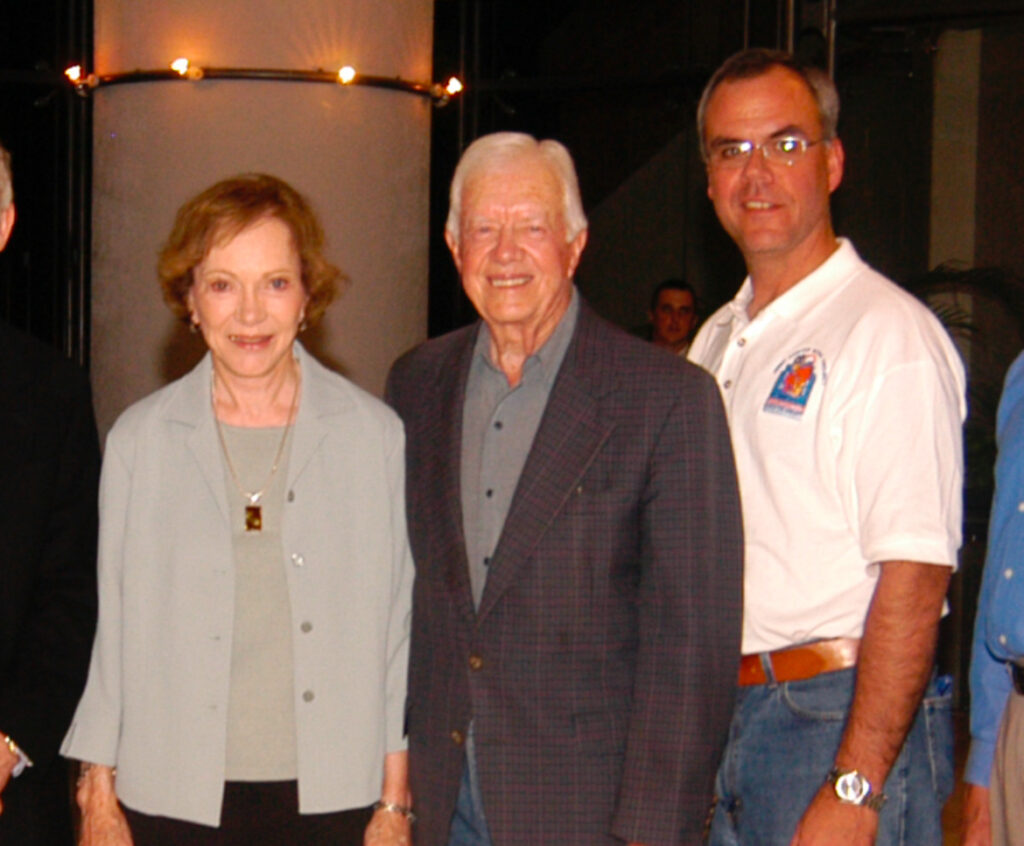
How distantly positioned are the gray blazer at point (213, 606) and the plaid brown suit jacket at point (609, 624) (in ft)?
0.68

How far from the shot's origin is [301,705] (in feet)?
8.89

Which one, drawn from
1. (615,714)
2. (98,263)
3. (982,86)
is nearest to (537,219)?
(615,714)

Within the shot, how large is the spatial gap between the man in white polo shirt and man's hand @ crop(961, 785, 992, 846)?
14cm

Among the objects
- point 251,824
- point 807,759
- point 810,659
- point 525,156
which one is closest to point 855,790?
point 807,759

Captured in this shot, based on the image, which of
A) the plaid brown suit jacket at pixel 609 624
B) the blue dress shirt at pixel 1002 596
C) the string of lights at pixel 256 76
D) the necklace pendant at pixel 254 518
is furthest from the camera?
the string of lights at pixel 256 76

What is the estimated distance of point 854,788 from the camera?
8.45 ft

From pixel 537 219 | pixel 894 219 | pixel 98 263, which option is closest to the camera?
pixel 537 219

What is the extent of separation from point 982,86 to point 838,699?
19.3 ft

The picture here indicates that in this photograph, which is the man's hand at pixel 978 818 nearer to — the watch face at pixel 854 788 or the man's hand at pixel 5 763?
the watch face at pixel 854 788

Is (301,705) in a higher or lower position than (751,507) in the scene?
lower

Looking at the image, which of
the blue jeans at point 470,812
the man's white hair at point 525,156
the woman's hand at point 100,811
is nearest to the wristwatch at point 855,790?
the blue jeans at point 470,812

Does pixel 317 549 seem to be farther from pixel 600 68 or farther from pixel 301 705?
pixel 600 68

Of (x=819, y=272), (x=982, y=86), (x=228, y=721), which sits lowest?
(x=228, y=721)

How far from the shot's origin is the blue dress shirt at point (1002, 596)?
266 cm
